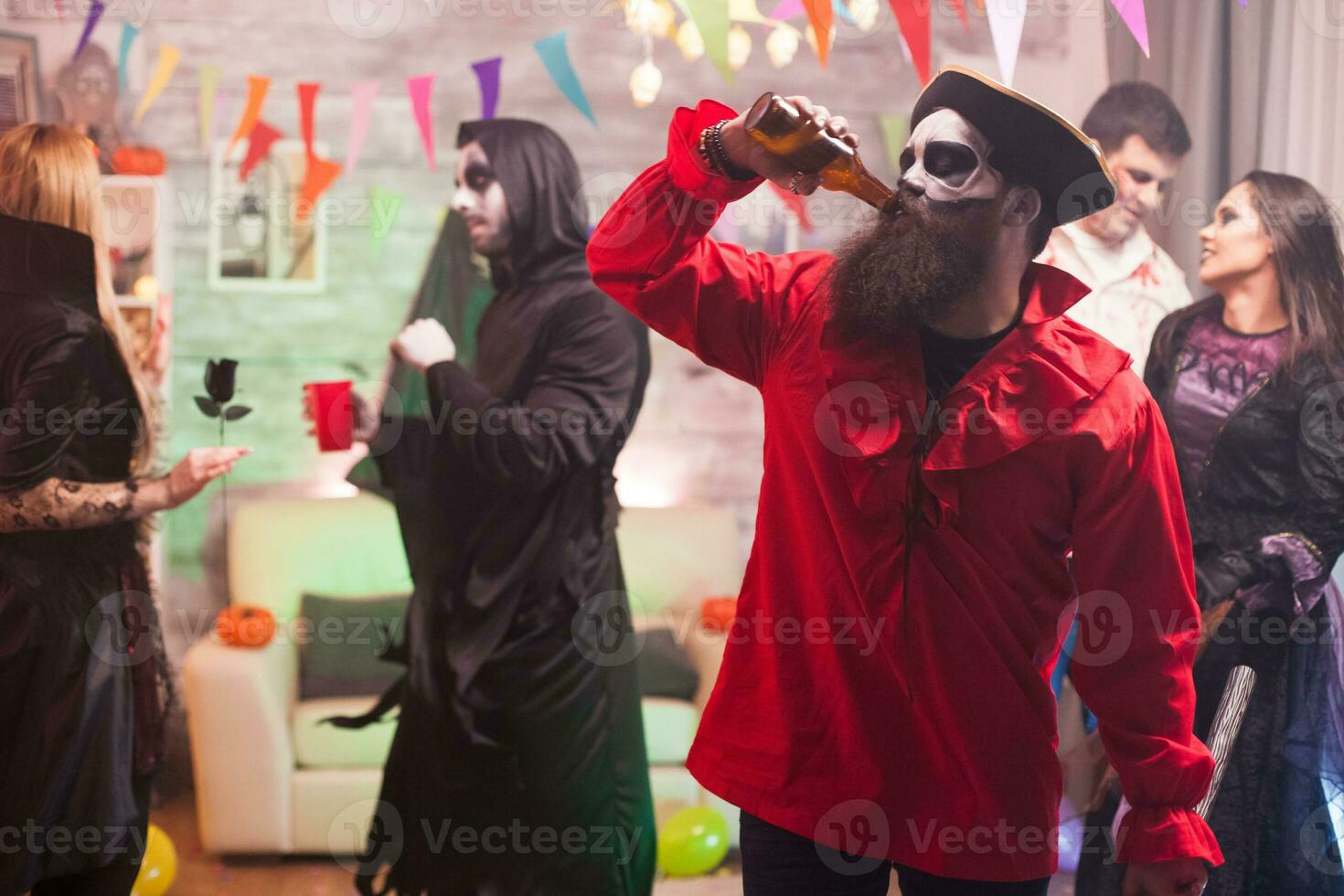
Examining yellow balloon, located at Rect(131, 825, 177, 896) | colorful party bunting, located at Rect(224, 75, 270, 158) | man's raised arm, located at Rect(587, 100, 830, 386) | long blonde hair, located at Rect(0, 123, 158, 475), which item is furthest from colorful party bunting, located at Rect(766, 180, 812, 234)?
yellow balloon, located at Rect(131, 825, 177, 896)

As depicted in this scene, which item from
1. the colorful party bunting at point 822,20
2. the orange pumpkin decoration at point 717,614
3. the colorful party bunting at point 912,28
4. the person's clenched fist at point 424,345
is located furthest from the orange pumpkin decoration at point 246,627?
the colorful party bunting at point 912,28

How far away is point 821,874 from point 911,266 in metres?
0.82

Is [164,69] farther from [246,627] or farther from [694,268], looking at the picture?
[694,268]

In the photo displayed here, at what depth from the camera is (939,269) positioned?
155cm

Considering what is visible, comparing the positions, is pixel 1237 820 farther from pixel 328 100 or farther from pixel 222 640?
pixel 328 100

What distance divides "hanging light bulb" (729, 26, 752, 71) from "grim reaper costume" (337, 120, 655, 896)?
480mm

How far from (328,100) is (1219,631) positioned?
2.20 metres

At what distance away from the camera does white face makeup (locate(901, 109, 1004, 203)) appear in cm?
163

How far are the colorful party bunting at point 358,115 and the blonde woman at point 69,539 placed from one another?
53cm

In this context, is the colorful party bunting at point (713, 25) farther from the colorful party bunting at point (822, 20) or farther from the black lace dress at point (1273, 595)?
the black lace dress at point (1273, 595)

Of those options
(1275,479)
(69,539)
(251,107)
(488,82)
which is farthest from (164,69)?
(1275,479)

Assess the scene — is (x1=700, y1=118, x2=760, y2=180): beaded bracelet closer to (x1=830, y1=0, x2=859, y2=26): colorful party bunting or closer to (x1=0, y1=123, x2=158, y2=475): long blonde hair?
(x1=830, y1=0, x2=859, y2=26): colorful party bunting

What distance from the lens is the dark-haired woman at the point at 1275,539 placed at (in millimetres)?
2322

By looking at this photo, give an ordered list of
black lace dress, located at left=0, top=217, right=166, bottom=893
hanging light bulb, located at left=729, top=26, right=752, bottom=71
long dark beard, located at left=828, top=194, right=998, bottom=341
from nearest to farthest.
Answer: long dark beard, located at left=828, top=194, right=998, bottom=341
black lace dress, located at left=0, top=217, right=166, bottom=893
hanging light bulb, located at left=729, top=26, right=752, bottom=71
